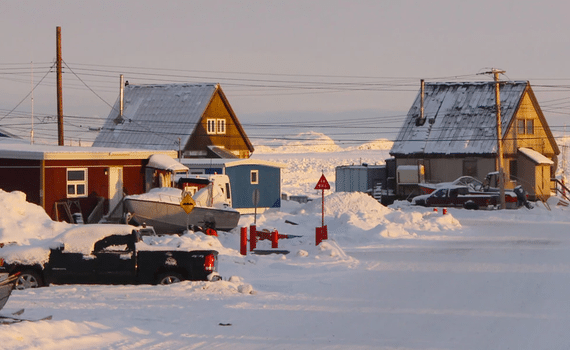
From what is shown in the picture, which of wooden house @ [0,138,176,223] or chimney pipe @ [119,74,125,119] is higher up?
chimney pipe @ [119,74,125,119]

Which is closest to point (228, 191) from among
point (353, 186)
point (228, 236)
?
point (228, 236)

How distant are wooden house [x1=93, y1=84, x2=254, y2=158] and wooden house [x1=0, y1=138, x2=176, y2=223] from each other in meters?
18.8

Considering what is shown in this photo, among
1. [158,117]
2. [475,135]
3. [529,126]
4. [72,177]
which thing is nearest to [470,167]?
[475,135]

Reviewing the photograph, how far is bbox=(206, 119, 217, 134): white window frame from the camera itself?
5503 cm

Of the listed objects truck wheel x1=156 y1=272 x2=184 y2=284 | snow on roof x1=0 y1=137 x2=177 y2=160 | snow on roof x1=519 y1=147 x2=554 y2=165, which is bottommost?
truck wheel x1=156 y1=272 x2=184 y2=284

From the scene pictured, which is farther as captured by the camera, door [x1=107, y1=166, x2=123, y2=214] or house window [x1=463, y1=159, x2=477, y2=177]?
house window [x1=463, y1=159, x2=477, y2=177]

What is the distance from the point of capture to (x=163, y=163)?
3456cm

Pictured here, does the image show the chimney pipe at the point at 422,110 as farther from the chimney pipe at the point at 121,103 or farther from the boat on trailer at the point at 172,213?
the boat on trailer at the point at 172,213

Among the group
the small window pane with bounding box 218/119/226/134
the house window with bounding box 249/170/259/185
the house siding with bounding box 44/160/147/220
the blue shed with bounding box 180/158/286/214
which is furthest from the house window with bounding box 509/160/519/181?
the house siding with bounding box 44/160/147/220

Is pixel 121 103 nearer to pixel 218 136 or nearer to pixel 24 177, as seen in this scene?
pixel 218 136

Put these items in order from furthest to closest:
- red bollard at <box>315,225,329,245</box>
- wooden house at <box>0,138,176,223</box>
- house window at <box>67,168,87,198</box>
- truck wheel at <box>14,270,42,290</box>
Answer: house window at <box>67,168,87,198</box>
wooden house at <box>0,138,176,223</box>
red bollard at <box>315,225,329,245</box>
truck wheel at <box>14,270,42,290</box>

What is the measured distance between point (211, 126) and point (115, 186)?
22340 millimetres

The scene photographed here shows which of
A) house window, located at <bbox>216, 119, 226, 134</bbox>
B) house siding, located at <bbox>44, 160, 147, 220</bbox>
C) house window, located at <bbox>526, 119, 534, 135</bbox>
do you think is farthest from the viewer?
house window, located at <bbox>526, 119, 534, 135</bbox>

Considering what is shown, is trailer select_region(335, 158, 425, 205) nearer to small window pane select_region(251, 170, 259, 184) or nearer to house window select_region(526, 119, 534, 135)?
house window select_region(526, 119, 534, 135)
